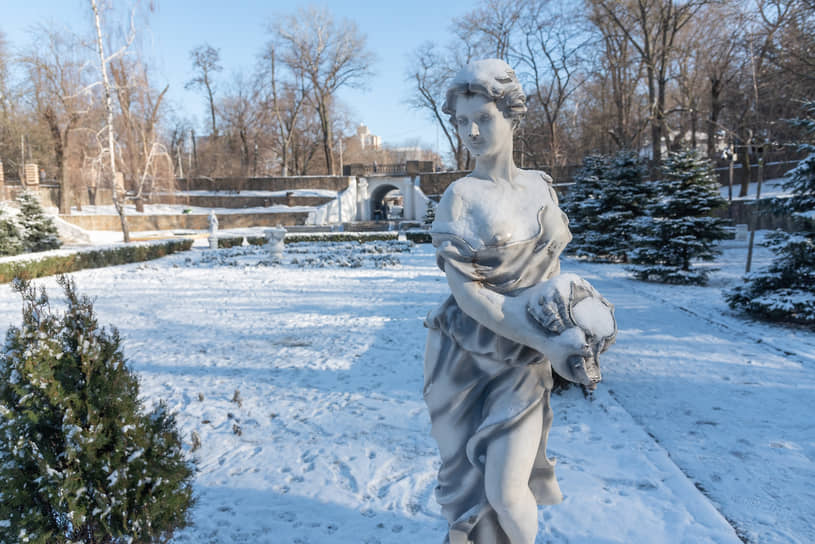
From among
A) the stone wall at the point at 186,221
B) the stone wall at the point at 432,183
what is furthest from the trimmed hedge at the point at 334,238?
the stone wall at the point at 432,183

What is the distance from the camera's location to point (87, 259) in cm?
1622

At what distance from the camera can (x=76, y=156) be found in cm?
3097

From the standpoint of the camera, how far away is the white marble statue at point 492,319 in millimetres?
1689

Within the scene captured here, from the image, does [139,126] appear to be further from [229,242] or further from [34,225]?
[34,225]

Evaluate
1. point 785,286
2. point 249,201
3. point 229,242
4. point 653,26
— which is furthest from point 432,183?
point 785,286

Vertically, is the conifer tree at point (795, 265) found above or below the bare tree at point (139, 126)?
below

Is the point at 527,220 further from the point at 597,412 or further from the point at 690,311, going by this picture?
the point at 690,311

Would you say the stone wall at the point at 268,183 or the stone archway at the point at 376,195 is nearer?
the stone wall at the point at 268,183

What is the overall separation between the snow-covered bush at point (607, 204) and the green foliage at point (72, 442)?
16.5 metres

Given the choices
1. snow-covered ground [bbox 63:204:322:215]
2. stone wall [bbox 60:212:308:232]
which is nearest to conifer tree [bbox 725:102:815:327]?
stone wall [bbox 60:212:308:232]

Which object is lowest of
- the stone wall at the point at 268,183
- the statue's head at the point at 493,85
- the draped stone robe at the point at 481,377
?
the draped stone robe at the point at 481,377

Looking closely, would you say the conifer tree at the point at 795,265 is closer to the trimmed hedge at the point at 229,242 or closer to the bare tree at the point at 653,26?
the bare tree at the point at 653,26

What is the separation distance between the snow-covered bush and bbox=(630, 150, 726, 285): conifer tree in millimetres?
2756

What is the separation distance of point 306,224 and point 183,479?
33.6 meters
